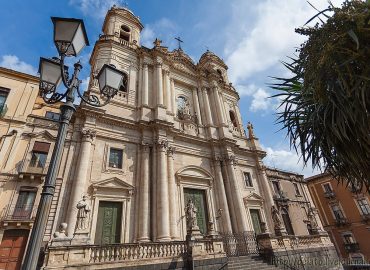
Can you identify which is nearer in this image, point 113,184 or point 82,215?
point 82,215

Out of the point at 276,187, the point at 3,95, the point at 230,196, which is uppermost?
the point at 3,95

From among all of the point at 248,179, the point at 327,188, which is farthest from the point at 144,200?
the point at 327,188

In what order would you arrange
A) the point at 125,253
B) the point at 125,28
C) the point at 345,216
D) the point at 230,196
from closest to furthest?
1. the point at 125,253
2. the point at 230,196
3. the point at 125,28
4. the point at 345,216

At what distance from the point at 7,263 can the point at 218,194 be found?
40.0ft

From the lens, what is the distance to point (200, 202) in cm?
1553

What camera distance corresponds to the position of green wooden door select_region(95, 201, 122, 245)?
452 inches

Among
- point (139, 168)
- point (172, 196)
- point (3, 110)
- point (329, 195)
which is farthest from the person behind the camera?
point (329, 195)

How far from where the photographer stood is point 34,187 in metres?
11.3

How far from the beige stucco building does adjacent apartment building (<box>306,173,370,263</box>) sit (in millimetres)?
9944

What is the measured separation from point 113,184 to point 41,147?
175 inches

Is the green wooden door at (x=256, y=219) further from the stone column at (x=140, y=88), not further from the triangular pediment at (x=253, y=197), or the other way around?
the stone column at (x=140, y=88)

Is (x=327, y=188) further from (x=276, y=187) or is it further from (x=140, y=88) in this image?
(x=140, y=88)

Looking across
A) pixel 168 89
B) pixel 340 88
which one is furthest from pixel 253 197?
pixel 340 88

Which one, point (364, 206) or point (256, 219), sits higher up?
point (364, 206)
